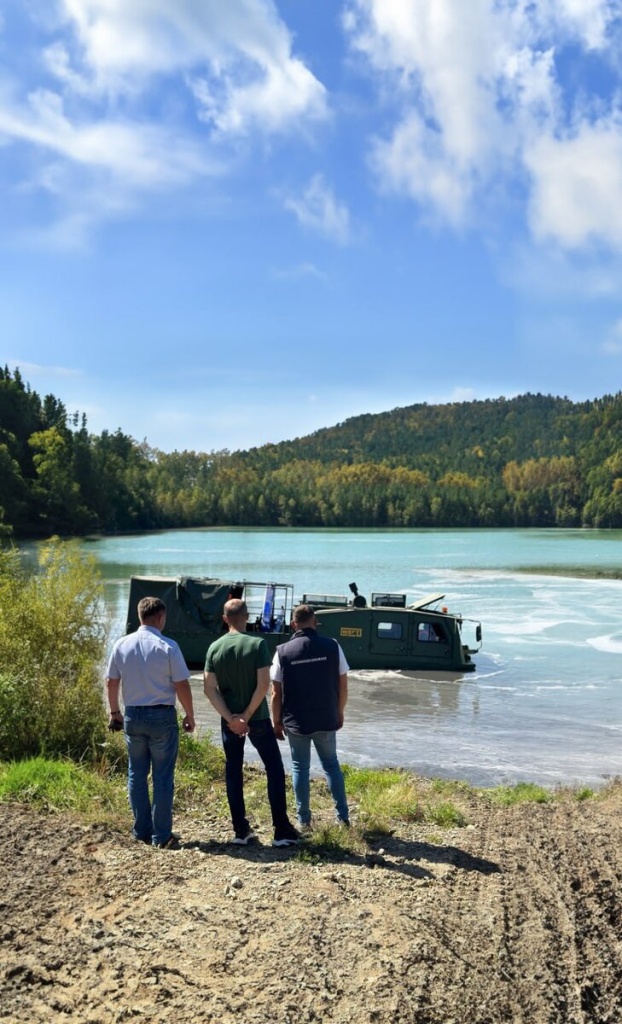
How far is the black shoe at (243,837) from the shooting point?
22.4 ft

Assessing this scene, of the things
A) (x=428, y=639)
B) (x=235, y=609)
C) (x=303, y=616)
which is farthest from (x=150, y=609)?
(x=428, y=639)

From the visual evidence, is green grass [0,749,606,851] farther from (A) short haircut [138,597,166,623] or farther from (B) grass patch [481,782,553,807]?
(A) short haircut [138,597,166,623]

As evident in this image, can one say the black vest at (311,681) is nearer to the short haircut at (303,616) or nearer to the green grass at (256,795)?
the short haircut at (303,616)

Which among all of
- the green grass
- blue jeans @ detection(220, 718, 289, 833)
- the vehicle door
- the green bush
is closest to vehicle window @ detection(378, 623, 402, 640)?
the vehicle door

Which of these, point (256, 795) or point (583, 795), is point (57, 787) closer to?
point (256, 795)

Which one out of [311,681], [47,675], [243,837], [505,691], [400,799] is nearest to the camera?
[243,837]

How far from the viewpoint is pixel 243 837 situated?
6.91 m

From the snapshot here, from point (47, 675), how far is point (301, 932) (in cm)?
617

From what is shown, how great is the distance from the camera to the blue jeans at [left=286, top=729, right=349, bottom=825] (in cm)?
718

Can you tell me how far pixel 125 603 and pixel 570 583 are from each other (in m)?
28.7

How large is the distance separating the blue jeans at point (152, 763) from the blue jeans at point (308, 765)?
1066 mm

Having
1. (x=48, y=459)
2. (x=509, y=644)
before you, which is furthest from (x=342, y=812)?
(x=48, y=459)

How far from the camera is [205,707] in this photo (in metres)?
19.8

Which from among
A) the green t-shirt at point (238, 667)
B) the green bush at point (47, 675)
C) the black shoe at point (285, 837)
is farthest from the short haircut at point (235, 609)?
the green bush at point (47, 675)
